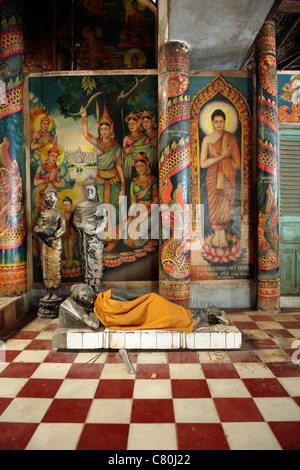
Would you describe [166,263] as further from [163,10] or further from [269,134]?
[163,10]

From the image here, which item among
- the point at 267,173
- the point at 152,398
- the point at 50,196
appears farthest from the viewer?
the point at 267,173

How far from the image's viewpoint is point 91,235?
16.7ft

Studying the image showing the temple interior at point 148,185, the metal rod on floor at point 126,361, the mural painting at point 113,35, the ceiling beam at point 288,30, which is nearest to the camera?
the metal rod on floor at point 126,361

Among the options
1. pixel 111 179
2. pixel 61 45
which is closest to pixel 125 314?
pixel 111 179

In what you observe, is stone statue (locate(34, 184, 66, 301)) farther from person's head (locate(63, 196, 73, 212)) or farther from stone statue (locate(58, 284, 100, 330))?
stone statue (locate(58, 284, 100, 330))

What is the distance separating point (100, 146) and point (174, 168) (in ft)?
4.64

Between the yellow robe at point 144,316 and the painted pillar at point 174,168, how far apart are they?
3.80 ft

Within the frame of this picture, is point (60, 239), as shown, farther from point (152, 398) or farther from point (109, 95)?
point (152, 398)

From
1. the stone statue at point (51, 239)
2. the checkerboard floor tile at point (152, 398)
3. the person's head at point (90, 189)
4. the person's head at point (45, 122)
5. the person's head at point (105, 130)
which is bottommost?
the checkerboard floor tile at point (152, 398)

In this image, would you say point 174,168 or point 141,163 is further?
point 141,163

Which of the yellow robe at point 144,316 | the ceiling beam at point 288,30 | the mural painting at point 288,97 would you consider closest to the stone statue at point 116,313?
the yellow robe at point 144,316

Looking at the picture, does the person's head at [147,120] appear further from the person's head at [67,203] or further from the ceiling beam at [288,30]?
the ceiling beam at [288,30]

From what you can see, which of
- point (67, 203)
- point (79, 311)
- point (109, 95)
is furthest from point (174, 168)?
point (79, 311)

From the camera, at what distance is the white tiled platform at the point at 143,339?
3668 millimetres
